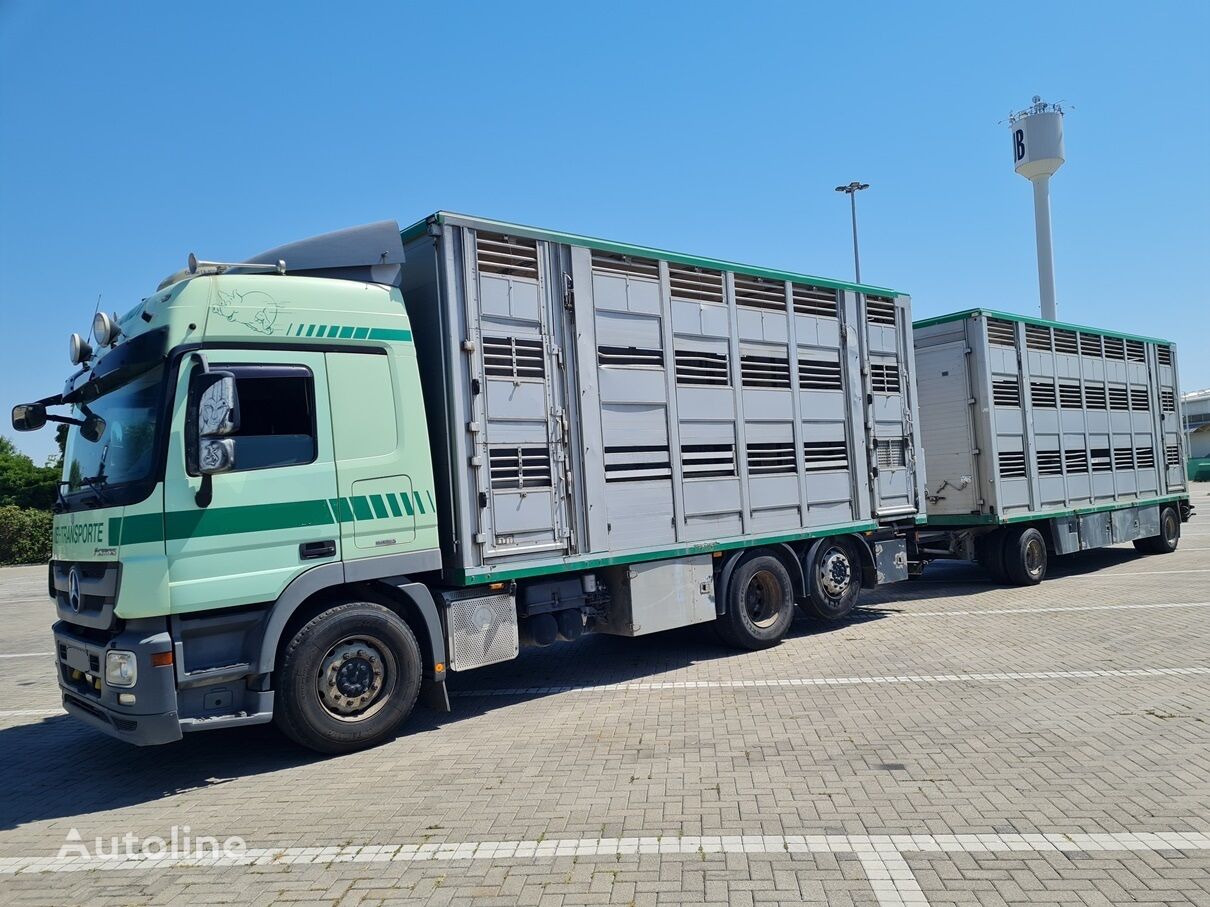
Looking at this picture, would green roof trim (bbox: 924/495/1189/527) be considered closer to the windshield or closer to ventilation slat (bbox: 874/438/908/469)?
ventilation slat (bbox: 874/438/908/469)

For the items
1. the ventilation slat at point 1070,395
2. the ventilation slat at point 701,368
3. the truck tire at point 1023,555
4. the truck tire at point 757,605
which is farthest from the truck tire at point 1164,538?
the ventilation slat at point 701,368

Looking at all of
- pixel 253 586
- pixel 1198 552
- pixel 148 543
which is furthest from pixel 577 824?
pixel 1198 552

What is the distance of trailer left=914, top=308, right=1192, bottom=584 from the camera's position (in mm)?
12617

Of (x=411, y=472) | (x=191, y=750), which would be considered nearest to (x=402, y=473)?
(x=411, y=472)

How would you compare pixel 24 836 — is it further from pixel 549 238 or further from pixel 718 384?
pixel 718 384

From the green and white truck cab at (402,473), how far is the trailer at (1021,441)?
14.4ft

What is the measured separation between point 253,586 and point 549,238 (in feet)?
12.4

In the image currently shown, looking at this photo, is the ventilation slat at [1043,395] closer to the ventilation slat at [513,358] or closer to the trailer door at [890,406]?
the trailer door at [890,406]

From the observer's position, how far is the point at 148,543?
5262mm

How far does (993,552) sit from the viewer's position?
13.0 metres

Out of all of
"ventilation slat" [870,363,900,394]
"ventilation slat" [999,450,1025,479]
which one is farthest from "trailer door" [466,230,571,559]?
"ventilation slat" [999,450,1025,479]

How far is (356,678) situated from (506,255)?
11.7ft

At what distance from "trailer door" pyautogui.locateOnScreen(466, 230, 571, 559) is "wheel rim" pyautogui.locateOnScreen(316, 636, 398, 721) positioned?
112cm

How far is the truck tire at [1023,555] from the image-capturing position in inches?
506
